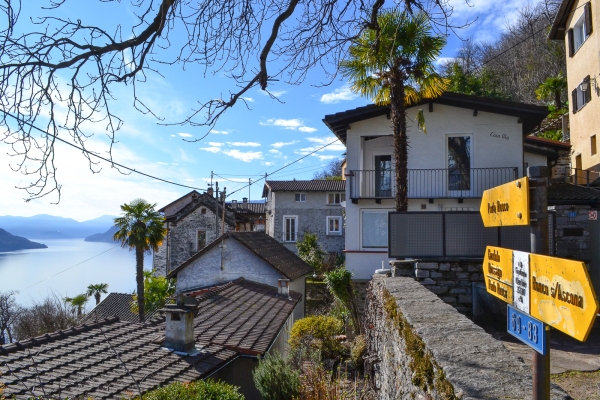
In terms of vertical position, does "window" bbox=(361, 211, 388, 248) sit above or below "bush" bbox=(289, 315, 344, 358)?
above

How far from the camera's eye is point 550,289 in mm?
1871

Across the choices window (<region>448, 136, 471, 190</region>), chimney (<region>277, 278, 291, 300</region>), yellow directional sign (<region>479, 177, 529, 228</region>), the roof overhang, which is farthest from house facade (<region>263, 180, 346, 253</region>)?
yellow directional sign (<region>479, 177, 529, 228</region>)

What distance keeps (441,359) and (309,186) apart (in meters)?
34.9

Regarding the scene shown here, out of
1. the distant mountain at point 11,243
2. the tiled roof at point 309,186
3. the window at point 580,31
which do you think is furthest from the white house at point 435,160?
the distant mountain at point 11,243

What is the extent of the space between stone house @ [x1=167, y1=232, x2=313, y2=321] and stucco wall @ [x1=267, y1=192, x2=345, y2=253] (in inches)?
695

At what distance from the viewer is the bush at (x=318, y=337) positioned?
10969 millimetres

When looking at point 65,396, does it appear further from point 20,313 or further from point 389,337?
point 20,313

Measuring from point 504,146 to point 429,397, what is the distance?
1592 centimetres

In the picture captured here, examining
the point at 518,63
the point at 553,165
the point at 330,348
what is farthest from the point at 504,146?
the point at 518,63

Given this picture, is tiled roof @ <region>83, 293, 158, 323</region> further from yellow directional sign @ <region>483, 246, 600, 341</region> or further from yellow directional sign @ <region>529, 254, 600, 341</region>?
yellow directional sign @ <region>529, 254, 600, 341</region>

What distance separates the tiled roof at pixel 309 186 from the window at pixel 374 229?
18.7m

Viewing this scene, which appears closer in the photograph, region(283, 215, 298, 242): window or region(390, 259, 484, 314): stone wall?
region(390, 259, 484, 314): stone wall

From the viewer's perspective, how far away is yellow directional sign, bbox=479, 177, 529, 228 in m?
2.16

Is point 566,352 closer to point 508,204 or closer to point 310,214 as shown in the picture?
point 508,204
